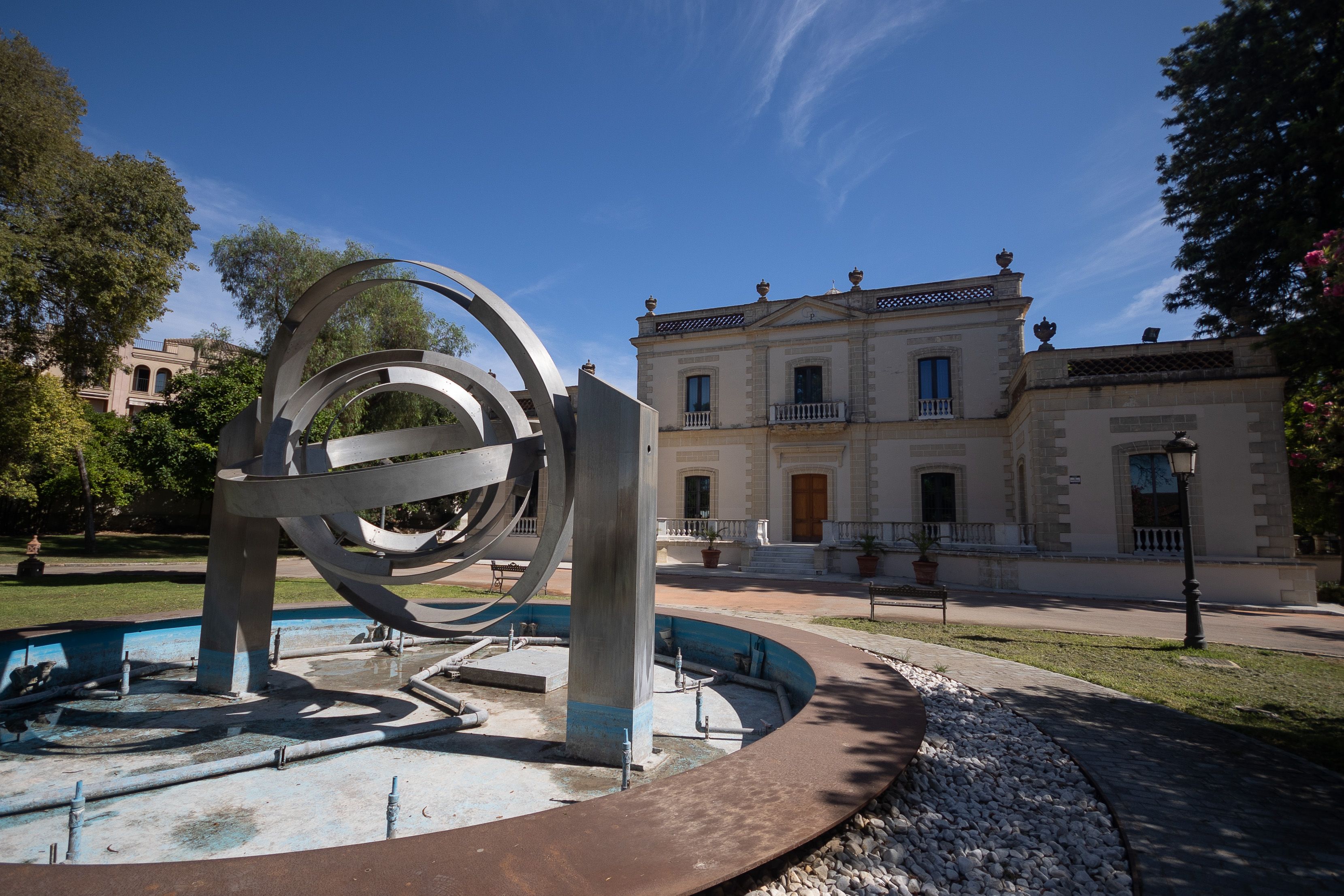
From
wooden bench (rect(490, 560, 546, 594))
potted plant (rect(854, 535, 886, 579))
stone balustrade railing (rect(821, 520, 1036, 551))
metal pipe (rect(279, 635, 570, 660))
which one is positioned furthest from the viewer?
potted plant (rect(854, 535, 886, 579))

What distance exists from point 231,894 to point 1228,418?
846 inches

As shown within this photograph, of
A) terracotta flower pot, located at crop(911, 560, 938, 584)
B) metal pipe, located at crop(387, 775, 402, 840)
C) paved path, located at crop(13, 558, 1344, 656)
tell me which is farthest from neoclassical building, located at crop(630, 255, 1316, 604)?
metal pipe, located at crop(387, 775, 402, 840)

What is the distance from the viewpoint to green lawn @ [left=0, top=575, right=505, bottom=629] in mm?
9633

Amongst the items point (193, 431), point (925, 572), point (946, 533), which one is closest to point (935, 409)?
point (946, 533)

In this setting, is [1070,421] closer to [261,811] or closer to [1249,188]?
[1249,188]

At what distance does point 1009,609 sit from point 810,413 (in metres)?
12.7

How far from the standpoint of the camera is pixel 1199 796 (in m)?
4.01

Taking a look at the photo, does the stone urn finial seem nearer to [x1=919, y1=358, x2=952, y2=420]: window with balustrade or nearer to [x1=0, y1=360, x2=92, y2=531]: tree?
[x1=919, y1=358, x2=952, y2=420]: window with balustrade

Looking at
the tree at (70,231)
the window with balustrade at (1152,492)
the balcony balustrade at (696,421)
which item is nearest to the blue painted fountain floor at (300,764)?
the tree at (70,231)

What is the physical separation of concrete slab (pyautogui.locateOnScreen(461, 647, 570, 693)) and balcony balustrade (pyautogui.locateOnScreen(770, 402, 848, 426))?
18.3 metres

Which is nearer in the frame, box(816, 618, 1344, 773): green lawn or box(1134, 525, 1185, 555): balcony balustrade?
box(816, 618, 1344, 773): green lawn

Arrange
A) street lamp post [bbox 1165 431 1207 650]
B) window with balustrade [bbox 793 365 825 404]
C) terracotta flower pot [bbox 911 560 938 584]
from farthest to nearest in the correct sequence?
window with balustrade [bbox 793 365 825 404]
terracotta flower pot [bbox 911 560 938 584]
street lamp post [bbox 1165 431 1207 650]

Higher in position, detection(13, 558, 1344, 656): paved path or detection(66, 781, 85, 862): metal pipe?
detection(66, 781, 85, 862): metal pipe

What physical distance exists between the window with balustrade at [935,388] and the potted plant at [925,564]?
574cm
